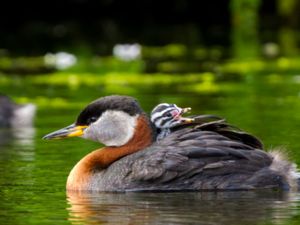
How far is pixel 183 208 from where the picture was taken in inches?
404

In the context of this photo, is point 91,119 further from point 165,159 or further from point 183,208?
point 183,208

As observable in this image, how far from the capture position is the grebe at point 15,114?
695 inches

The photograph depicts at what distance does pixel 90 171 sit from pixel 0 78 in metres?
13.0

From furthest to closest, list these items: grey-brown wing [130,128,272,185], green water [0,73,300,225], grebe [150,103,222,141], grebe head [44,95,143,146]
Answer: grebe [150,103,222,141] → grebe head [44,95,143,146] → grey-brown wing [130,128,272,185] → green water [0,73,300,225]

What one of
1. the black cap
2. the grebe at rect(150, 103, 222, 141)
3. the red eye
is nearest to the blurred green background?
the black cap

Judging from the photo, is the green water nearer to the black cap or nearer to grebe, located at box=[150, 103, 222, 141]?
the black cap

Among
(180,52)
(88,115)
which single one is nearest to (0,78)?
(180,52)

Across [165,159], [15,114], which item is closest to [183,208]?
[165,159]

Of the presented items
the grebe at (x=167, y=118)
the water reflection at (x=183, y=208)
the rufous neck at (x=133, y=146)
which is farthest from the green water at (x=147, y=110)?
the grebe at (x=167, y=118)

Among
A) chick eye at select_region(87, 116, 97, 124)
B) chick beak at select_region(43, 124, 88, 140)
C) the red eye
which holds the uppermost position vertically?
the red eye

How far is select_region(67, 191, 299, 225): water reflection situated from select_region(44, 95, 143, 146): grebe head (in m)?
0.67

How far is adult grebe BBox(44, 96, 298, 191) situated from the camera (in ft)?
36.8

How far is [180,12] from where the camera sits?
139 ft

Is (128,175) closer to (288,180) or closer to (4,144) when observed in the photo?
(288,180)
